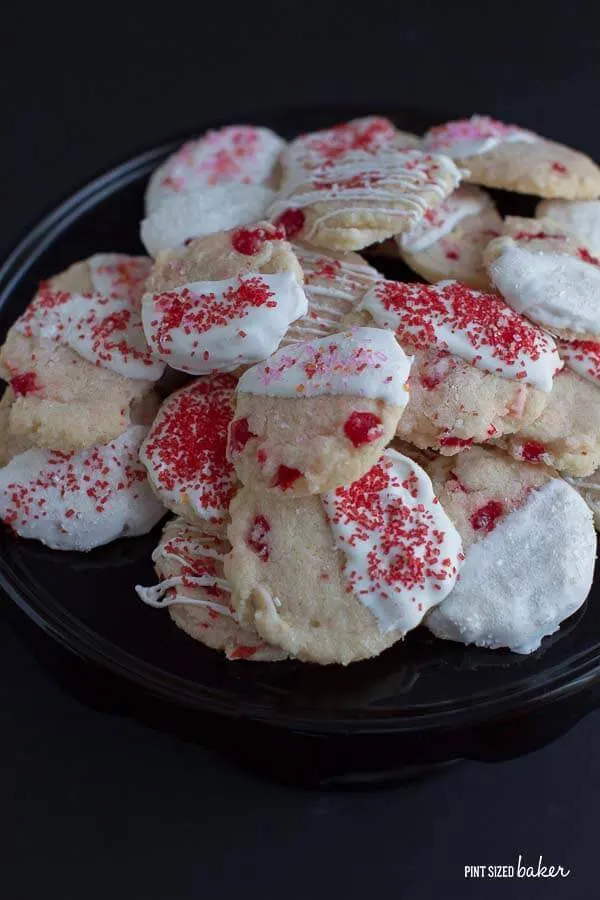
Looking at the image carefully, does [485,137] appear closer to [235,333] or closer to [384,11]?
[235,333]

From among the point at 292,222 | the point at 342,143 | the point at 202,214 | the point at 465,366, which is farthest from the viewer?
the point at 342,143

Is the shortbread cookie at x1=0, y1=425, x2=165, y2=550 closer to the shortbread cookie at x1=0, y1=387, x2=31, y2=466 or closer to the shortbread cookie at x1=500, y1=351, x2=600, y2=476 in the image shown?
the shortbread cookie at x1=0, y1=387, x2=31, y2=466

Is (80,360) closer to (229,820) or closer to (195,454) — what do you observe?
(195,454)

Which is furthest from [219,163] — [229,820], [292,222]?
[229,820]

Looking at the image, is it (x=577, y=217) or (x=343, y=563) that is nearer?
(x=343, y=563)

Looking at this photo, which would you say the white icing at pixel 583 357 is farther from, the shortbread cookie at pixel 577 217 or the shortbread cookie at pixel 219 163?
the shortbread cookie at pixel 219 163

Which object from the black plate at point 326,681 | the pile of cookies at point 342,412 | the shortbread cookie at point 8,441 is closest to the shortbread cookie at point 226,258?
the pile of cookies at point 342,412

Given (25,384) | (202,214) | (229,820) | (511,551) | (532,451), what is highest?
(202,214)
